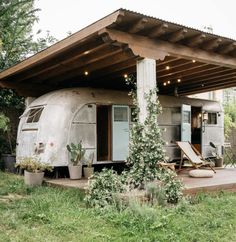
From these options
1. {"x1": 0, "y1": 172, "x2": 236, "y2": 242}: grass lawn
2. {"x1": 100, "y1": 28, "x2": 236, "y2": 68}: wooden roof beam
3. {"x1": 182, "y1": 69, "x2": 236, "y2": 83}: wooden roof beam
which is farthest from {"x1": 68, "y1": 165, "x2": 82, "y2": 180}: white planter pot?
{"x1": 182, "y1": 69, "x2": 236, "y2": 83}: wooden roof beam

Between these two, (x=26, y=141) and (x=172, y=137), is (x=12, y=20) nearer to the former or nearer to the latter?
(x=26, y=141)

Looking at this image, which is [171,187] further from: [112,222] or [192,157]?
[192,157]

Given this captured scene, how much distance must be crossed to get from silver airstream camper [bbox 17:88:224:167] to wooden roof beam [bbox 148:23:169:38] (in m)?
2.33

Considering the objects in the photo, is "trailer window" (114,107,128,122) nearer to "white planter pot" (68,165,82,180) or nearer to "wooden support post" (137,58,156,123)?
"white planter pot" (68,165,82,180)

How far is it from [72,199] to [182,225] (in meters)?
2.36

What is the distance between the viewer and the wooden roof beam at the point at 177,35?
7211mm

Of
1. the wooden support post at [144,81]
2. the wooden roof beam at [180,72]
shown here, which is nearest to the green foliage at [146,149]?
the wooden support post at [144,81]

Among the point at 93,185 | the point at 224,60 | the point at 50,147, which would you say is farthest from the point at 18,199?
the point at 224,60

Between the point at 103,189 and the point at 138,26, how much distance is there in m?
3.01

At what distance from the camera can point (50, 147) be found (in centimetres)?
924

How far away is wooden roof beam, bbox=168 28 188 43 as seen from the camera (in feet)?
23.7

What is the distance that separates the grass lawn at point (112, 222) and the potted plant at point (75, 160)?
92.8 inches

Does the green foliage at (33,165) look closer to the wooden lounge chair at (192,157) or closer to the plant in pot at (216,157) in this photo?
the wooden lounge chair at (192,157)

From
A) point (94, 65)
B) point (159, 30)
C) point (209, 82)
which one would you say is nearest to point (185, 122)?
point (209, 82)
